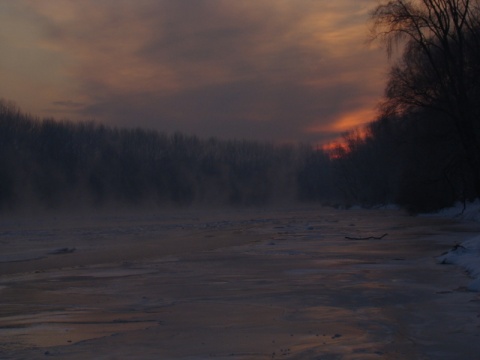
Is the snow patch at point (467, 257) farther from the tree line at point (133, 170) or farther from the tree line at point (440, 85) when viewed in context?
the tree line at point (133, 170)

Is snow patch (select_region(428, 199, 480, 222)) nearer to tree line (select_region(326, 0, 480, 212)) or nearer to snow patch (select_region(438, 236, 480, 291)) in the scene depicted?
tree line (select_region(326, 0, 480, 212))

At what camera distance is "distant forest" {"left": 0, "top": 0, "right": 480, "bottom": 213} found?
26938 millimetres

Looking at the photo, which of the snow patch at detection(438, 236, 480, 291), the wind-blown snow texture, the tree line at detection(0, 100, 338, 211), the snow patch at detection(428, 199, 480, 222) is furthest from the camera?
the tree line at detection(0, 100, 338, 211)

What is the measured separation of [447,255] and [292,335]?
8771 millimetres

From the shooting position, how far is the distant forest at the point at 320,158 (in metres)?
26.9

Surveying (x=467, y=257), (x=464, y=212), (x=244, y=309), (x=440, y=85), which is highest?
(x=440, y=85)

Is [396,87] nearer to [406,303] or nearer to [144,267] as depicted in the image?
[144,267]

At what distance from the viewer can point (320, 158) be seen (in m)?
172

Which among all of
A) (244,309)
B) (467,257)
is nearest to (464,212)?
(467,257)

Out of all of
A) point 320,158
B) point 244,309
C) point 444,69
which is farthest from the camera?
point 320,158

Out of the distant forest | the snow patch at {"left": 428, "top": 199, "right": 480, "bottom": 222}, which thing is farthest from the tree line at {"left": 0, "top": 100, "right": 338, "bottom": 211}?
the snow patch at {"left": 428, "top": 199, "right": 480, "bottom": 222}

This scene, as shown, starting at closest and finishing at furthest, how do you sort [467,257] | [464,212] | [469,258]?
[469,258], [467,257], [464,212]

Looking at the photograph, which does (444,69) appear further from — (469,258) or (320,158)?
(320,158)

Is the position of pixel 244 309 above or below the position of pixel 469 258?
below
